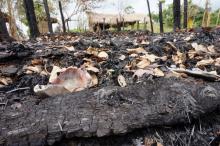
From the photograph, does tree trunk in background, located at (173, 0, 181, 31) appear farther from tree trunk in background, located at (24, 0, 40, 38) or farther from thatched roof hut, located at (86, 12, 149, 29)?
thatched roof hut, located at (86, 12, 149, 29)

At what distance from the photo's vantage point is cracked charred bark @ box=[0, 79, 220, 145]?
154 cm

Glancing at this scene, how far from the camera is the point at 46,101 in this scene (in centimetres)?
187

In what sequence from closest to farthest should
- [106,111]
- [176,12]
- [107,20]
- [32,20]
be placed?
1. [106,111]
2. [176,12]
3. [32,20]
4. [107,20]

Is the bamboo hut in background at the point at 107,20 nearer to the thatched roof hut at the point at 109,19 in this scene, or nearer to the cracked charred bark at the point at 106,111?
the thatched roof hut at the point at 109,19

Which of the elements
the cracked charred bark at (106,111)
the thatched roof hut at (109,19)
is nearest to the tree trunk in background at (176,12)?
the cracked charred bark at (106,111)

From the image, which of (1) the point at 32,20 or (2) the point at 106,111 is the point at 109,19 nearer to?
(1) the point at 32,20

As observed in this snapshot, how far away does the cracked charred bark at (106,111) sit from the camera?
5.07 ft

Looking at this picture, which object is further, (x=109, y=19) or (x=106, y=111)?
(x=109, y=19)

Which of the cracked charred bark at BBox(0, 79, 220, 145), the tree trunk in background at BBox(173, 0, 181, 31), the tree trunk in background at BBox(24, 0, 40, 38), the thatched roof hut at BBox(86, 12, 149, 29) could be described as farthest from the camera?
the thatched roof hut at BBox(86, 12, 149, 29)

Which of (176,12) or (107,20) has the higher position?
(176,12)

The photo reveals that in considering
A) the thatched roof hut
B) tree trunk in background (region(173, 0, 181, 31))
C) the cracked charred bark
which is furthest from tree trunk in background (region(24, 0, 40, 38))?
the thatched roof hut

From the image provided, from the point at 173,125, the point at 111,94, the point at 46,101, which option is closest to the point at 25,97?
the point at 46,101

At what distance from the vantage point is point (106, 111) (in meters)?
1.71

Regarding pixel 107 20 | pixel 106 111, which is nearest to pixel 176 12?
pixel 106 111
